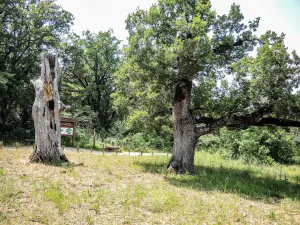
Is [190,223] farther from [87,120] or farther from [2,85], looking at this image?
[87,120]

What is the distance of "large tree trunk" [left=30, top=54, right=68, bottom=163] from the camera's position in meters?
11.3

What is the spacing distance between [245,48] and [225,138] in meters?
14.6

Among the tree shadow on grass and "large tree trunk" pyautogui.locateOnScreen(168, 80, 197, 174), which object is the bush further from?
"large tree trunk" pyautogui.locateOnScreen(168, 80, 197, 174)

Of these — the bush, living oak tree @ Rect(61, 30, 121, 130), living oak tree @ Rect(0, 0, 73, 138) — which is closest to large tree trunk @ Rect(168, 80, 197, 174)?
the bush

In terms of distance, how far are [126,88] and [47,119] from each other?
5.39m

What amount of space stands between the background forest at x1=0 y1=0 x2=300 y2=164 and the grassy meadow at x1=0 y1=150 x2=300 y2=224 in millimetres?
3597

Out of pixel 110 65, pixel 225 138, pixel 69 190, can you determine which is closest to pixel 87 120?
pixel 110 65

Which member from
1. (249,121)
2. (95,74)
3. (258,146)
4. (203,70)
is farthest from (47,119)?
(95,74)

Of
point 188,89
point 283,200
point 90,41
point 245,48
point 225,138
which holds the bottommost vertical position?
point 283,200

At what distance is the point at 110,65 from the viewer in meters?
33.0

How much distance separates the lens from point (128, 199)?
709 cm

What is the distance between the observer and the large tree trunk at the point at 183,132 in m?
12.1

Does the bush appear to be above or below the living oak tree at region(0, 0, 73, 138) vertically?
below

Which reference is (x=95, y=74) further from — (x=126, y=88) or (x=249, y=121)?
(x=249, y=121)
